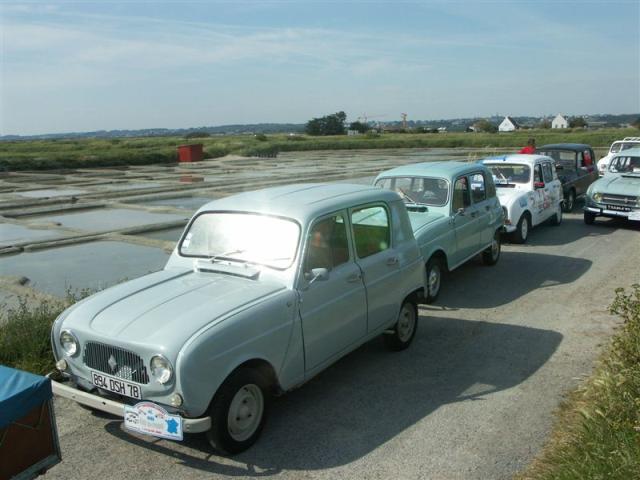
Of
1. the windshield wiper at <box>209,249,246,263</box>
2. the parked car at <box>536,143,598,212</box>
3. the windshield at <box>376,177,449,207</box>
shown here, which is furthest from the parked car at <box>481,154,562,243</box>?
the windshield wiper at <box>209,249,246,263</box>

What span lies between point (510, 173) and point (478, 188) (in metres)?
3.44

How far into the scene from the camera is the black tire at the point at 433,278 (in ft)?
26.0

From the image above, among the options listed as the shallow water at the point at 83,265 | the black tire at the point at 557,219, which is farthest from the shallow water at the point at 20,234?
the black tire at the point at 557,219

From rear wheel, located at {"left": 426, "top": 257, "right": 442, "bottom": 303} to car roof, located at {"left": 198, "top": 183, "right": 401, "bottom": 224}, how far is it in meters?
2.18

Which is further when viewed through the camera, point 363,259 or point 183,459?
point 363,259

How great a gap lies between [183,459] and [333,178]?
21227 millimetres

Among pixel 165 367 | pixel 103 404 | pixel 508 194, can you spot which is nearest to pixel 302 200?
pixel 165 367

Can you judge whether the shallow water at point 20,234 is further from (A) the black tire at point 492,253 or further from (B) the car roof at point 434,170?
(A) the black tire at point 492,253

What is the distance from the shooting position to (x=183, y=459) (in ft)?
13.6

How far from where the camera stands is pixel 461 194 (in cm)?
891

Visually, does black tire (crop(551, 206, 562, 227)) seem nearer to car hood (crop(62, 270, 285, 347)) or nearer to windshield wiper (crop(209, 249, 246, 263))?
windshield wiper (crop(209, 249, 246, 263))

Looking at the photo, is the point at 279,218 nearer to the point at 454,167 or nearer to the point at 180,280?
the point at 180,280

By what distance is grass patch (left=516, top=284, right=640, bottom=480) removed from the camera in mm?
3305

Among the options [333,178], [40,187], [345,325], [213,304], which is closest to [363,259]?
[345,325]
